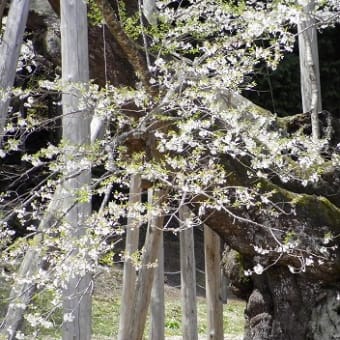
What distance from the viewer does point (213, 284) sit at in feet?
26.8

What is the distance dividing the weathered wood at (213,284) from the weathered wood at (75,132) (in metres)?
3.40

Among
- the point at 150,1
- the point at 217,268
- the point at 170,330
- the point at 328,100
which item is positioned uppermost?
the point at 328,100

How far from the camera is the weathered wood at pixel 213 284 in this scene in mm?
8195

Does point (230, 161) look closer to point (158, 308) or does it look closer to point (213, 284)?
point (213, 284)

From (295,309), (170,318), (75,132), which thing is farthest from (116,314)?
(75,132)

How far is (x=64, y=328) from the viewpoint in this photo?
15.8 feet

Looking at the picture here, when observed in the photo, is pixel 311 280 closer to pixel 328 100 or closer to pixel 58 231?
pixel 58 231

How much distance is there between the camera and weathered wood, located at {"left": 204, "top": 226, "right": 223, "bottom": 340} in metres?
8.20

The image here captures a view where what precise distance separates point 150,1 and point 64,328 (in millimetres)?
4097

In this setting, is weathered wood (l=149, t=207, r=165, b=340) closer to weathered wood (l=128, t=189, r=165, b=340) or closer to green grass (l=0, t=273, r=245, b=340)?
weathered wood (l=128, t=189, r=165, b=340)

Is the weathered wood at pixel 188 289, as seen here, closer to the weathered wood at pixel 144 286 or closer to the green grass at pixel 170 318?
the weathered wood at pixel 144 286

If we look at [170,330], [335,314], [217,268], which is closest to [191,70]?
[335,314]

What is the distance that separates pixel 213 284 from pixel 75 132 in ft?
12.4

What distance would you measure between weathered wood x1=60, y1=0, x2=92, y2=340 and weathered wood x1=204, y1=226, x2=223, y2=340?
3.40 metres
